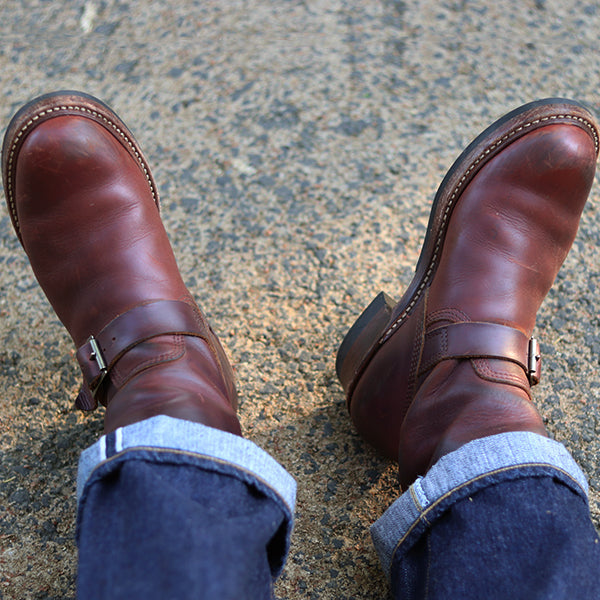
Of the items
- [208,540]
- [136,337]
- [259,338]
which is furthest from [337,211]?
[208,540]

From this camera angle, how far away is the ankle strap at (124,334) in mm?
1096

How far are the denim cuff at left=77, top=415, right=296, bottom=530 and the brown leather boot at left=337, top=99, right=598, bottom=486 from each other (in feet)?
0.95

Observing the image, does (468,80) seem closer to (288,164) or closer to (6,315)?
Result: (288,164)

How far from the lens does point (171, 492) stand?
0.77 m

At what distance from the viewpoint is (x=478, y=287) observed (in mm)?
1183

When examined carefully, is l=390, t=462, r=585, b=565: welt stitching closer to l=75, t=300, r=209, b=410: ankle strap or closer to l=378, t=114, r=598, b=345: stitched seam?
l=378, t=114, r=598, b=345: stitched seam

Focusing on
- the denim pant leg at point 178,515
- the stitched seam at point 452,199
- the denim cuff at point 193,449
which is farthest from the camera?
the stitched seam at point 452,199

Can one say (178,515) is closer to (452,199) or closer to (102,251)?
(102,251)

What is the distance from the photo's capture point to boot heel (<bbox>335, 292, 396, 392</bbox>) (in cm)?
126

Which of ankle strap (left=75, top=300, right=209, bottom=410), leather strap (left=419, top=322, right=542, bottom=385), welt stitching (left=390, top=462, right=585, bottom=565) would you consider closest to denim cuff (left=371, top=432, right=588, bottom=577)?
welt stitching (left=390, top=462, right=585, bottom=565)

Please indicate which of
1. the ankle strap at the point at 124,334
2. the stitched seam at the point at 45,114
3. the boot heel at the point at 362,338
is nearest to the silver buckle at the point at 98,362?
the ankle strap at the point at 124,334

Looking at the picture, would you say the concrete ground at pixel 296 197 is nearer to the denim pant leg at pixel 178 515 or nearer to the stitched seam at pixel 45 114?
the stitched seam at pixel 45 114

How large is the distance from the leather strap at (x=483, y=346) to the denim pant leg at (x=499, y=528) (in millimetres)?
191

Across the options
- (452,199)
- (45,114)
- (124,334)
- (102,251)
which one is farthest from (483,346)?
(45,114)
